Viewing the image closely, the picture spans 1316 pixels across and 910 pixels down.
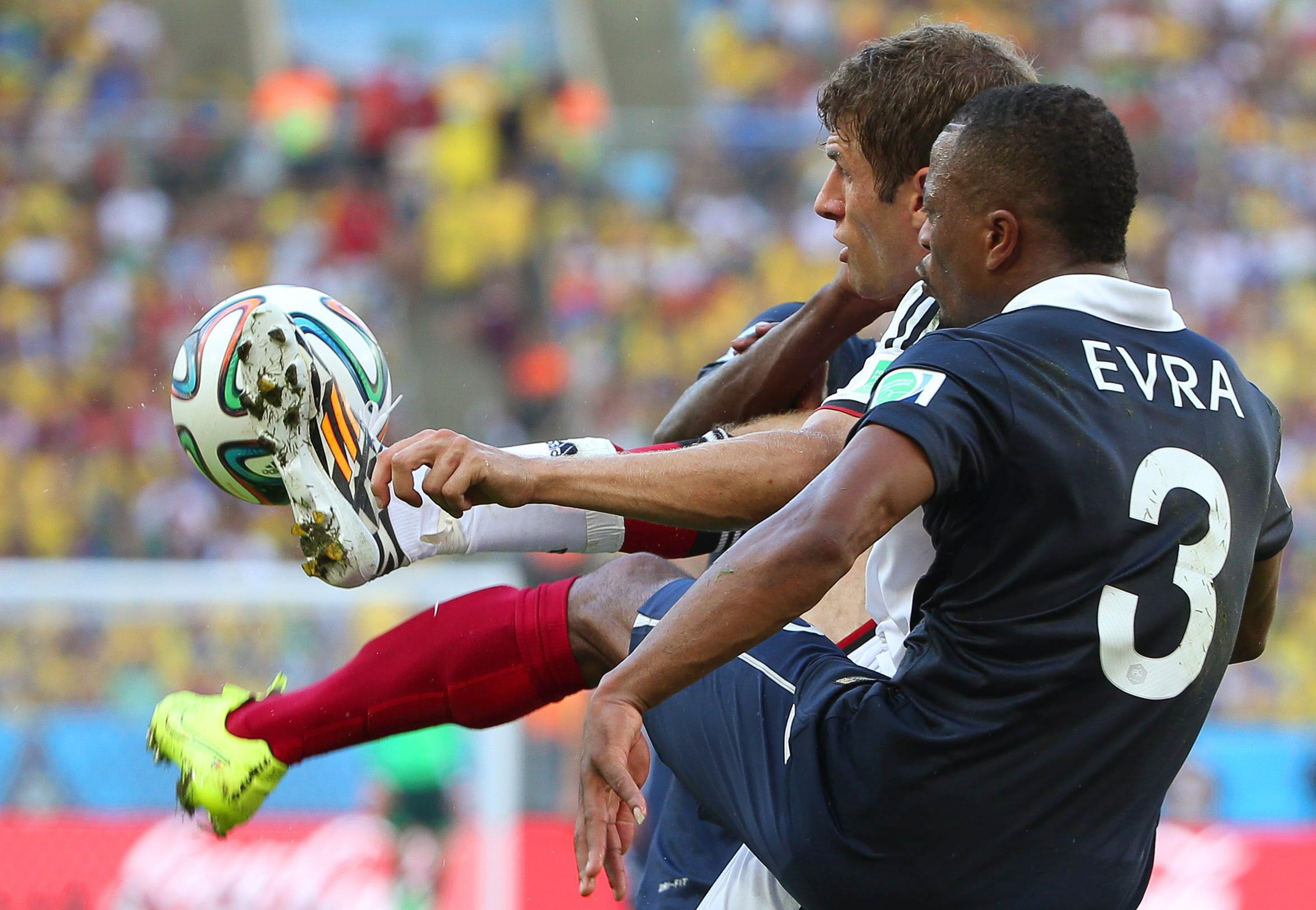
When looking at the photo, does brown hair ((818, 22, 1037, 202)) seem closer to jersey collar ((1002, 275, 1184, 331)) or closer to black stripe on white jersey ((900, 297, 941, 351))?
black stripe on white jersey ((900, 297, 941, 351))

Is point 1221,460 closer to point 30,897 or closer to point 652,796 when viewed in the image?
point 652,796

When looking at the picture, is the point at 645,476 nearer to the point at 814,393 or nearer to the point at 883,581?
the point at 883,581

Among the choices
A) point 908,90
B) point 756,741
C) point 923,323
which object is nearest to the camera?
point 756,741

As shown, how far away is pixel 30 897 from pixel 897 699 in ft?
16.6

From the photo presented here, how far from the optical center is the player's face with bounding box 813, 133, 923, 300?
119 inches

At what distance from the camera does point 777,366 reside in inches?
144

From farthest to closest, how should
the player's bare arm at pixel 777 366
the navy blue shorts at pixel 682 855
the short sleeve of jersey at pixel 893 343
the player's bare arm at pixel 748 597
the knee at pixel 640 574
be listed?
the player's bare arm at pixel 777 366 < the navy blue shorts at pixel 682 855 < the knee at pixel 640 574 < the short sleeve of jersey at pixel 893 343 < the player's bare arm at pixel 748 597

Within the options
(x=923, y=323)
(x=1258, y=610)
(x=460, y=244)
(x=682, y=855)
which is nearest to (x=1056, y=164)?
(x=923, y=323)

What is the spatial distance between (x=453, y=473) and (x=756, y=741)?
63 cm

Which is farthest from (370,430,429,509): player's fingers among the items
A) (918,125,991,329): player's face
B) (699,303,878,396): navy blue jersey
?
(699,303,878,396): navy blue jersey

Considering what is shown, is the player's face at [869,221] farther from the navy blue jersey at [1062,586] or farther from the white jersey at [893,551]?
the navy blue jersey at [1062,586]

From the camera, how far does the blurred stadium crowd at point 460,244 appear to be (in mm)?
10625

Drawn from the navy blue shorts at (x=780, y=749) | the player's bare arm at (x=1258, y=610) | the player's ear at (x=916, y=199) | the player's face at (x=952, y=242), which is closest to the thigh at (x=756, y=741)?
the navy blue shorts at (x=780, y=749)

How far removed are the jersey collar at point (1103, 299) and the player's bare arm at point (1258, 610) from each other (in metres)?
0.57
